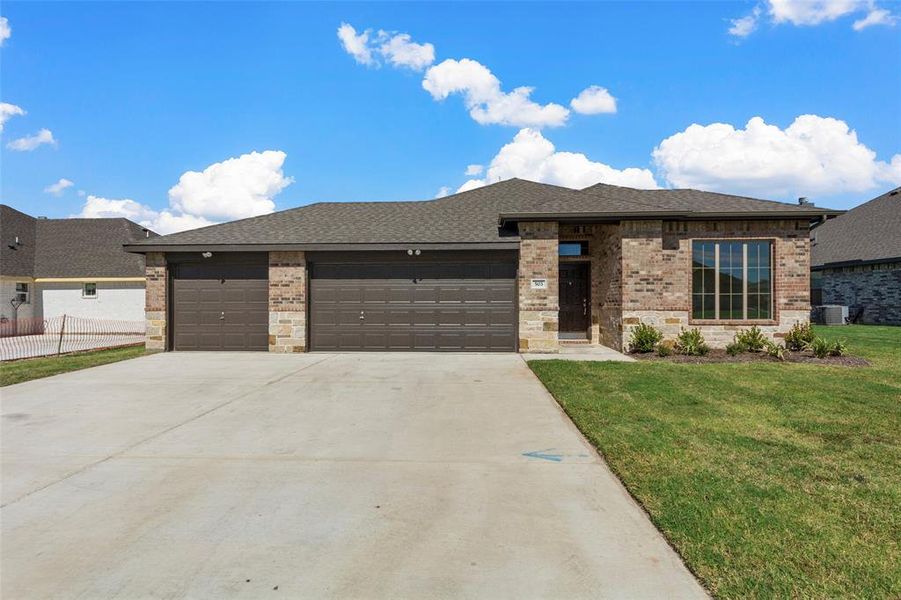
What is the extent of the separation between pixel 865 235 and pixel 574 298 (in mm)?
21304

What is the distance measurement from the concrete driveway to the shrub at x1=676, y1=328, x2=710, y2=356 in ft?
21.4

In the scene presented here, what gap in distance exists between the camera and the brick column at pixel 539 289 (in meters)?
12.6

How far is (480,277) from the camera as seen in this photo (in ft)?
42.6

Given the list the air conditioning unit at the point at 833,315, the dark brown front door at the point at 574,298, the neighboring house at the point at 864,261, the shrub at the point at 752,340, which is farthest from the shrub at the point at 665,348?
the air conditioning unit at the point at 833,315

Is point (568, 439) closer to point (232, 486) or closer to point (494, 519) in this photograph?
point (494, 519)

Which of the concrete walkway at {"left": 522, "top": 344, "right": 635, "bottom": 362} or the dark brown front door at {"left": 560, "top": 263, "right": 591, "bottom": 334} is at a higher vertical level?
the dark brown front door at {"left": 560, "top": 263, "right": 591, "bottom": 334}

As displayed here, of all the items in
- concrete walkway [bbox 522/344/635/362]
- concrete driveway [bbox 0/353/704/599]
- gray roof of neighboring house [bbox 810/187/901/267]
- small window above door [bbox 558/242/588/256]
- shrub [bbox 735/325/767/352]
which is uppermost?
gray roof of neighboring house [bbox 810/187/901/267]

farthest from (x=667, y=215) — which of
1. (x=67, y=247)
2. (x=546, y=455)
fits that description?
(x=67, y=247)

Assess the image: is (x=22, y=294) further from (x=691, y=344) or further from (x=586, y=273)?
(x=691, y=344)

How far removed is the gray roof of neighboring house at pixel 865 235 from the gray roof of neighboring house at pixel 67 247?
3478 centimetres

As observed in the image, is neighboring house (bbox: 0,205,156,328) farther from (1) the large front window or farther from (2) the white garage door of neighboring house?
(1) the large front window

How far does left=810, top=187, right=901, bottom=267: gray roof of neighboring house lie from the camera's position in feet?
72.3

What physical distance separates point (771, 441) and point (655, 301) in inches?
302

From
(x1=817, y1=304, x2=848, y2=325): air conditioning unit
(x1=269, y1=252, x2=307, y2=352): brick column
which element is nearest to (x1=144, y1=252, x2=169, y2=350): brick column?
(x1=269, y1=252, x2=307, y2=352): brick column
